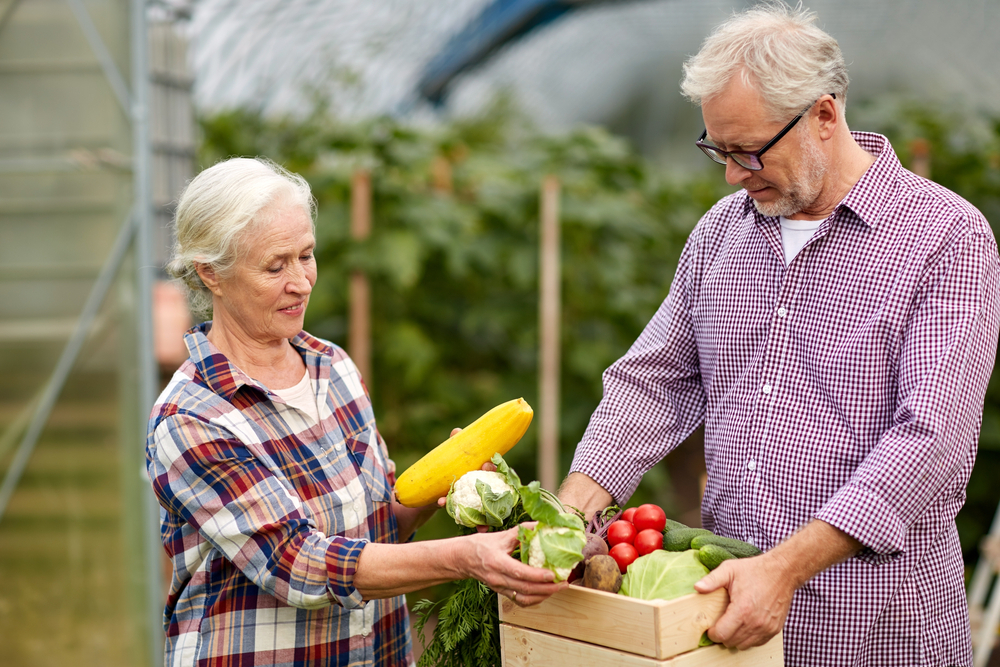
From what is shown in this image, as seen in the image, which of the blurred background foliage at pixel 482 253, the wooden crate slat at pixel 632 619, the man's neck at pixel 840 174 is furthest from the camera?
the blurred background foliage at pixel 482 253

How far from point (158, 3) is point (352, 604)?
5.03 meters

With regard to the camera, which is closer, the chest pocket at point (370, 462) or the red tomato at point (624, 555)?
the red tomato at point (624, 555)

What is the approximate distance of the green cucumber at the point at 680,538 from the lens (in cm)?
200

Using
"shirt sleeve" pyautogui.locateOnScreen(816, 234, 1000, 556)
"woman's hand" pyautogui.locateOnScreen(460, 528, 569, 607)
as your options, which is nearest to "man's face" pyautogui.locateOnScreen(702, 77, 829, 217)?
"shirt sleeve" pyautogui.locateOnScreen(816, 234, 1000, 556)

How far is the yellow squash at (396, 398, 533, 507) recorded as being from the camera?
2203 millimetres

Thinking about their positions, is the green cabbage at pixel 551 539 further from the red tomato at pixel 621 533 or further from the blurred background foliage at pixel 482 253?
the blurred background foliage at pixel 482 253

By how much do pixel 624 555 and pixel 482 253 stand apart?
13.1 feet

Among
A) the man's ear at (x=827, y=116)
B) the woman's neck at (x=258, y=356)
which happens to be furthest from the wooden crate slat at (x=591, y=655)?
the man's ear at (x=827, y=116)

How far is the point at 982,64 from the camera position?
27.9 feet

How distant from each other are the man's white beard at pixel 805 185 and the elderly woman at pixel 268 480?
0.97 metres

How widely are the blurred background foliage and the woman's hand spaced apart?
340cm

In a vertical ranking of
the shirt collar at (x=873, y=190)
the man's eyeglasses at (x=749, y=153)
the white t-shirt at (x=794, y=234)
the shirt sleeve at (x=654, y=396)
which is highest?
the man's eyeglasses at (x=749, y=153)

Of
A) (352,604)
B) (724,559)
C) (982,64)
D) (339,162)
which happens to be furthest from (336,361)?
(982,64)

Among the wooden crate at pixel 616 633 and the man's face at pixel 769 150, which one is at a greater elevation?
the man's face at pixel 769 150
